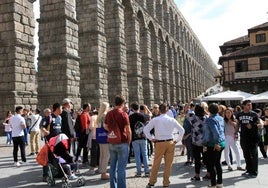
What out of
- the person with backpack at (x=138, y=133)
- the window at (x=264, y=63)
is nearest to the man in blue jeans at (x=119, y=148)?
the person with backpack at (x=138, y=133)

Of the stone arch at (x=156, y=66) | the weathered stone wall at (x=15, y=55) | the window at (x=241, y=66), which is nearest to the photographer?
the weathered stone wall at (x=15, y=55)

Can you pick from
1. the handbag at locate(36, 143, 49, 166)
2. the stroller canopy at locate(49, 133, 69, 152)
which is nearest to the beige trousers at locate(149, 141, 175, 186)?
the stroller canopy at locate(49, 133, 69, 152)

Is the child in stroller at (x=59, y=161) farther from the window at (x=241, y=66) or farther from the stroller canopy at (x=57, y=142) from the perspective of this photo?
the window at (x=241, y=66)

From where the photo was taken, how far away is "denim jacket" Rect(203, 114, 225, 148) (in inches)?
251

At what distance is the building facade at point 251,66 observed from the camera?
34.7 metres

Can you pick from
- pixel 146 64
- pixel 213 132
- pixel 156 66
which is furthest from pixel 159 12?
pixel 213 132

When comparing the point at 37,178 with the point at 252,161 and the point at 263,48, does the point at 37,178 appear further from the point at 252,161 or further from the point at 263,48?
the point at 263,48

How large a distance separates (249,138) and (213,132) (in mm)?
1689

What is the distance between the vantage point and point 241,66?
36375mm

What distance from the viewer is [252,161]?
732 cm

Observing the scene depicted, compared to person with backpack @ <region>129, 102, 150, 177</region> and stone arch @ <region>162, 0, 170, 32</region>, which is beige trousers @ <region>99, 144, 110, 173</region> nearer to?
person with backpack @ <region>129, 102, 150, 177</region>

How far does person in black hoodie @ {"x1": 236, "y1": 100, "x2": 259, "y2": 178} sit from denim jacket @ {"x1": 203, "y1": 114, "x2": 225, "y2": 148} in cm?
136

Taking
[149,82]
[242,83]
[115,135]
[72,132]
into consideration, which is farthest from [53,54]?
[242,83]

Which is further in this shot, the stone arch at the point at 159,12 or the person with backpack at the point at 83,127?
the stone arch at the point at 159,12
